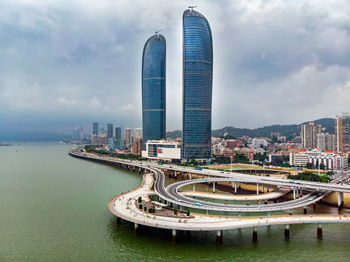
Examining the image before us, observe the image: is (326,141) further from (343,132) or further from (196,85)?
(196,85)

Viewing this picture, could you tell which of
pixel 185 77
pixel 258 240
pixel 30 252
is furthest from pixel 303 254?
pixel 185 77

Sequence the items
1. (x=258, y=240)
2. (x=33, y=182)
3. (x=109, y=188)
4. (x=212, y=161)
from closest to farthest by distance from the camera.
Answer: (x=258, y=240), (x=109, y=188), (x=33, y=182), (x=212, y=161)

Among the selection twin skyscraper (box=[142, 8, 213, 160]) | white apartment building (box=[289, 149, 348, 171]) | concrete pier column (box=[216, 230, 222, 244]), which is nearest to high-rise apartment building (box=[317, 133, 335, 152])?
white apartment building (box=[289, 149, 348, 171])

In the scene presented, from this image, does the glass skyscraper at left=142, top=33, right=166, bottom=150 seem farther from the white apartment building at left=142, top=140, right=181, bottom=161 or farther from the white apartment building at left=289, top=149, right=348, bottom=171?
the white apartment building at left=289, top=149, right=348, bottom=171

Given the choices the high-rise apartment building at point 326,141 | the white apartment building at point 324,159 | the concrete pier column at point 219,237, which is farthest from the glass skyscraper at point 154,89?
the concrete pier column at point 219,237

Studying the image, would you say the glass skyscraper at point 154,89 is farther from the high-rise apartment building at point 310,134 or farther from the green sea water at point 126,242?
the green sea water at point 126,242

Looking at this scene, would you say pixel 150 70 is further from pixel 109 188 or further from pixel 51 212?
pixel 51 212
